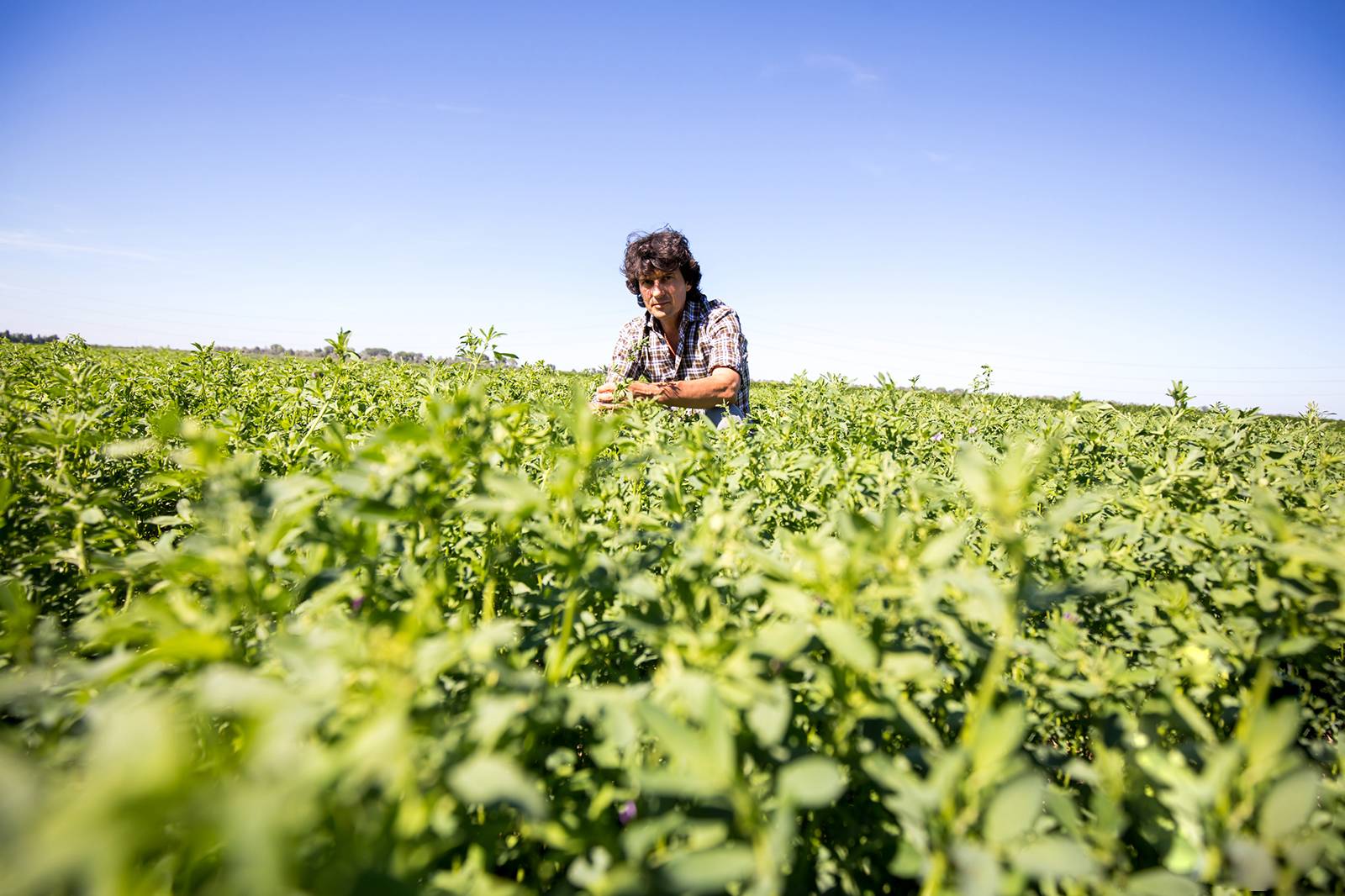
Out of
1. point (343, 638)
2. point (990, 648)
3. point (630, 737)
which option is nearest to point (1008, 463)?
point (990, 648)

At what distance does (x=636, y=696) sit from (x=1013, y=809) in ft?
1.67

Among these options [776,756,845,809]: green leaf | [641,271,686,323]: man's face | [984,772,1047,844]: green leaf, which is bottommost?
[984,772,1047,844]: green leaf

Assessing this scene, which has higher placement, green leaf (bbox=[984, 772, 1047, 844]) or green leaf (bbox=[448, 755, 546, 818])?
green leaf (bbox=[448, 755, 546, 818])

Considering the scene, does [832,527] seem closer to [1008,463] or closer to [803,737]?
[803,737]

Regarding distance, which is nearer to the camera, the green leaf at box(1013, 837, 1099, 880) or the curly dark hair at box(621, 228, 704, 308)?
the green leaf at box(1013, 837, 1099, 880)

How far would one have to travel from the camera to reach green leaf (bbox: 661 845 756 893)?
2.07ft

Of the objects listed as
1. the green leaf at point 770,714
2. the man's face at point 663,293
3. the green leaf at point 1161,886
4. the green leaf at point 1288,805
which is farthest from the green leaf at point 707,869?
the man's face at point 663,293

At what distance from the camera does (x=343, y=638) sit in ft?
2.55

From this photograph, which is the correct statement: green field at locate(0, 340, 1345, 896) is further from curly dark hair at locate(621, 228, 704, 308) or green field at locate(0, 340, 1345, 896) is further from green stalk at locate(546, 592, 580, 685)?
curly dark hair at locate(621, 228, 704, 308)

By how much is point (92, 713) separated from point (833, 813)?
1.17 metres

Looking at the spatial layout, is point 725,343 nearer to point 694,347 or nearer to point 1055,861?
point 694,347

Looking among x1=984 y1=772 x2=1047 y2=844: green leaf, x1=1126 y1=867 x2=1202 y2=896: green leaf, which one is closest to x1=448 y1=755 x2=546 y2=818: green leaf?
x1=984 y1=772 x2=1047 y2=844: green leaf

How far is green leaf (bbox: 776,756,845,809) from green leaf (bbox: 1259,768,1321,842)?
1.74 feet

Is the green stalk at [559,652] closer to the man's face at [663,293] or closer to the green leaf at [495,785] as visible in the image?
the green leaf at [495,785]
